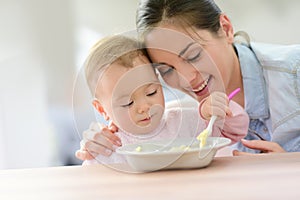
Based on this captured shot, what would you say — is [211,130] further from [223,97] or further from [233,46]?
[233,46]

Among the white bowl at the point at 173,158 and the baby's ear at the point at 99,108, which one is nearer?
the white bowl at the point at 173,158

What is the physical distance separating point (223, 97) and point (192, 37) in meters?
0.27

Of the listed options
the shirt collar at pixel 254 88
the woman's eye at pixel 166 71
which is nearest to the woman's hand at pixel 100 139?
the woman's eye at pixel 166 71

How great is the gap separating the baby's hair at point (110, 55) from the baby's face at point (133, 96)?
1 cm

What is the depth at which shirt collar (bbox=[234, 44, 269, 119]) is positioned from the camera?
3.29ft

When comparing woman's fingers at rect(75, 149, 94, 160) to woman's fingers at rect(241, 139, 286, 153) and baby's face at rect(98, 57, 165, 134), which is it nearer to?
baby's face at rect(98, 57, 165, 134)

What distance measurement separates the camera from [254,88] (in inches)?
40.1

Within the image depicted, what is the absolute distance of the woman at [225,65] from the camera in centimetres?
79

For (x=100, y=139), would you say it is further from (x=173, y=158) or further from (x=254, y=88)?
(x=254, y=88)

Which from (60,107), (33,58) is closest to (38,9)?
(33,58)

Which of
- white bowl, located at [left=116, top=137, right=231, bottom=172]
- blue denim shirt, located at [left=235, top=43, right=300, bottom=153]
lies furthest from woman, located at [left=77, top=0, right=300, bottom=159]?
white bowl, located at [left=116, top=137, right=231, bottom=172]

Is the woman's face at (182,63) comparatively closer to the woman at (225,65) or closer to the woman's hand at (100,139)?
the woman at (225,65)

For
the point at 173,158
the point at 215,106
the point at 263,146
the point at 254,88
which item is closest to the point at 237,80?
the point at 254,88

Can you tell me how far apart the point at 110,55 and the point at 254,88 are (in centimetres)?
47
